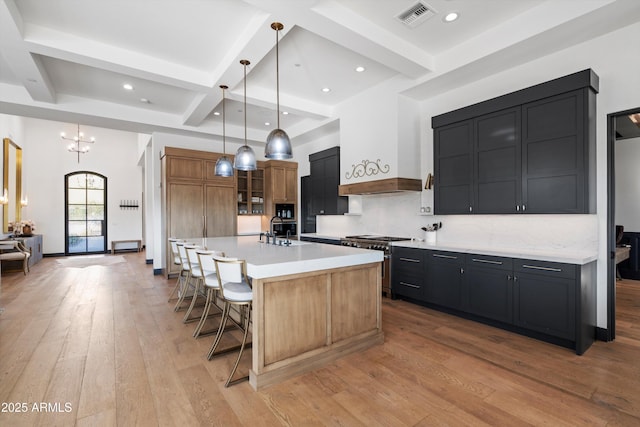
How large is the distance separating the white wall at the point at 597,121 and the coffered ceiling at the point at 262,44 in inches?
6.8

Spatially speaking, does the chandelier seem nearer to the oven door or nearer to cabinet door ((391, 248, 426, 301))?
the oven door

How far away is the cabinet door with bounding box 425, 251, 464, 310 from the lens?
3794 mm

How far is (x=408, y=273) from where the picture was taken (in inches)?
173

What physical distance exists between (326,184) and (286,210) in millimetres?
1577

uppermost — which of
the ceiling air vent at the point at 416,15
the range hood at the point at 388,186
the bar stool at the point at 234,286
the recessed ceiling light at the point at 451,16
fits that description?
the recessed ceiling light at the point at 451,16

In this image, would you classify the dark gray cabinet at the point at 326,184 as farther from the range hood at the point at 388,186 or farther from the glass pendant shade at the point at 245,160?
the glass pendant shade at the point at 245,160

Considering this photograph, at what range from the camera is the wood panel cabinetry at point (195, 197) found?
6223 millimetres

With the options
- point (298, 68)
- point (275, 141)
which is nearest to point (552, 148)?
point (275, 141)

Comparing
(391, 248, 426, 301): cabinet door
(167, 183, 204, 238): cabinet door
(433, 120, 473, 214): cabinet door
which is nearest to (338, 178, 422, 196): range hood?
(433, 120, 473, 214): cabinet door

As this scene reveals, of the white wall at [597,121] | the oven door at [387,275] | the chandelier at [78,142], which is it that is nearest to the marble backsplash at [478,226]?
the white wall at [597,121]

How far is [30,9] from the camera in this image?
118 inches

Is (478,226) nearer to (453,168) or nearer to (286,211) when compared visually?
(453,168)

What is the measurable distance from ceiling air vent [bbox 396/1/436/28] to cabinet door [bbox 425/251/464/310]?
2.61 meters

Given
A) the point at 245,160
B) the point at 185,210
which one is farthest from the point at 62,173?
the point at 245,160
